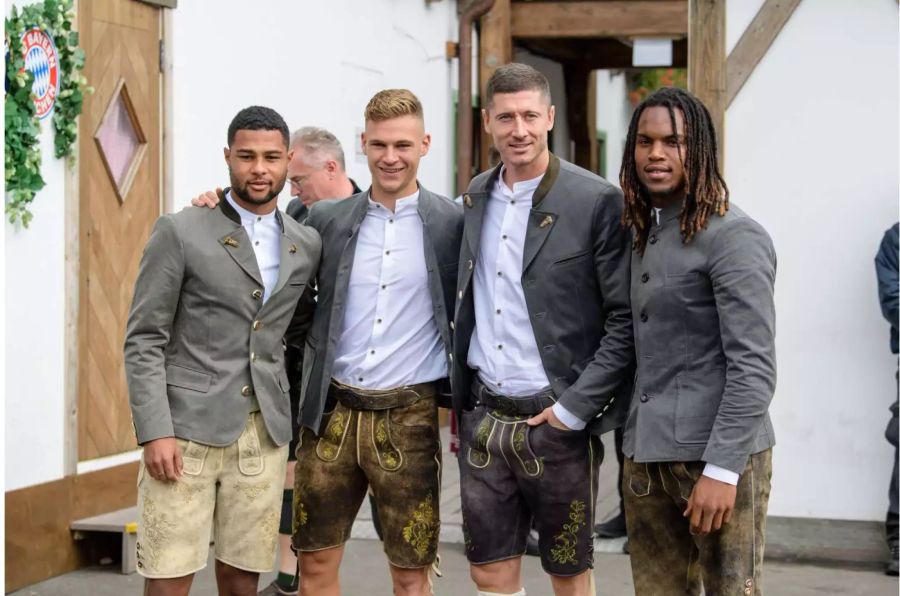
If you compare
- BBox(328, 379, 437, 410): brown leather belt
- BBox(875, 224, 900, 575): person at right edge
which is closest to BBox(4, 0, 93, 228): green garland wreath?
BBox(328, 379, 437, 410): brown leather belt

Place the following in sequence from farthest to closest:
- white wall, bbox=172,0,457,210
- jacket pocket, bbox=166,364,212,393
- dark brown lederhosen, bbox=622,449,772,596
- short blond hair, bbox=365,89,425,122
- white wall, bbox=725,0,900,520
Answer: white wall, bbox=172,0,457,210, white wall, bbox=725,0,900,520, short blond hair, bbox=365,89,425,122, jacket pocket, bbox=166,364,212,393, dark brown lederhosen, bbox=622,449,772,596

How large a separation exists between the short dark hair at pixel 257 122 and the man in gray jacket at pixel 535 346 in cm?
67

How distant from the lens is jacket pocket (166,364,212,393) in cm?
443

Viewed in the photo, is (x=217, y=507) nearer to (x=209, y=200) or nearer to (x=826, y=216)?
(x=209, y=200)

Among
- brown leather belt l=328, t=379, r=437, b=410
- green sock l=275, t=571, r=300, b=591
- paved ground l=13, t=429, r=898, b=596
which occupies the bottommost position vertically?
paved ground l=13, t=429, r=898, b=596

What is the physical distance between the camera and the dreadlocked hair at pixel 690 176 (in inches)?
156

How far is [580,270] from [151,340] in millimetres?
1327

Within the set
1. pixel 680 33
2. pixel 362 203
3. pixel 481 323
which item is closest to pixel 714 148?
pixel 481 323

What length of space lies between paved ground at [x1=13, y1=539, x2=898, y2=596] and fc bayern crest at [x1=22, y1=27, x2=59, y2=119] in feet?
7.06

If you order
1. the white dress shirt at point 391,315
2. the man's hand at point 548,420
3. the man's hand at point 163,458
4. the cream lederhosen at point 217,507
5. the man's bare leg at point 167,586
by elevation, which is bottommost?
the man's bare leg at point 167,586

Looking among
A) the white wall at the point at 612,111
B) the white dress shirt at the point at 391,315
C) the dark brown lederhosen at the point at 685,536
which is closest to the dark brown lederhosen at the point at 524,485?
the white dress shirt at the point at 391,315

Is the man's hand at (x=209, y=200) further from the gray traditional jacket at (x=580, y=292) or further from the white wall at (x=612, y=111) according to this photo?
the white wall at (x=612, y=111)

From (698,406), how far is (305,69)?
5.88 metres

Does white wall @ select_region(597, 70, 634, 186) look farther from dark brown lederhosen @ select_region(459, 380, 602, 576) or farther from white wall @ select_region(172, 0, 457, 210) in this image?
dark brown lederhosen @ select_region(459, 380, 602, 576)
